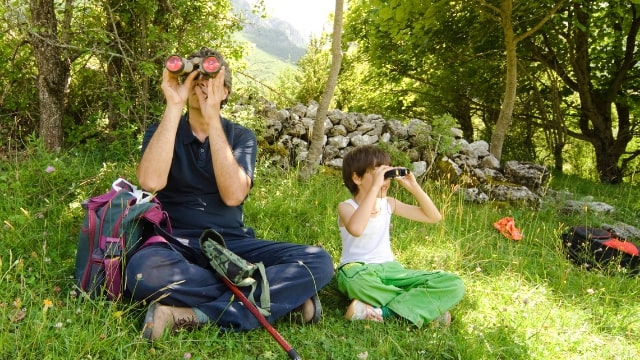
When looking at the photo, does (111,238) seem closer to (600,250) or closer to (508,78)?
(600,250)

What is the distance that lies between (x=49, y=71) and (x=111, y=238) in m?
2.91

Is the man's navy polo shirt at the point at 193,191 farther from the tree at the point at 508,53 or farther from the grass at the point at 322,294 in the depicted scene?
the tree at the point at 508,53

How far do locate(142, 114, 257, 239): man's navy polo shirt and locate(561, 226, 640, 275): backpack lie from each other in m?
2.80

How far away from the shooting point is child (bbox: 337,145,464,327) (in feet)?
8.81

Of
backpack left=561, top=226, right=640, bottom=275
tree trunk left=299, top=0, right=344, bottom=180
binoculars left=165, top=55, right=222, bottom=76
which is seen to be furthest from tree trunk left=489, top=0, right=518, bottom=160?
binoculars left=165, top=55, right=222, bottom=76

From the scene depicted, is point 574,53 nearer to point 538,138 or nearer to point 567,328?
point 538,138

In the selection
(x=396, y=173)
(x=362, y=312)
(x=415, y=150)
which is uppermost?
(x=396, y=173)

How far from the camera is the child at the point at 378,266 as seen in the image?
2686 millimetres

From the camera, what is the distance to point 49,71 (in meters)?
4.48

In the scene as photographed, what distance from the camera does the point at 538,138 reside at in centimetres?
1304

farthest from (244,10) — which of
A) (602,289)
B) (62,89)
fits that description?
(602,289)

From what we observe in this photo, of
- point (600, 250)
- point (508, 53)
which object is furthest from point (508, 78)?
point (600, 250)

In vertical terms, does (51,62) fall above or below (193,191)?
above

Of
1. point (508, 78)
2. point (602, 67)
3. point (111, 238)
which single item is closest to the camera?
point (111, 238)
